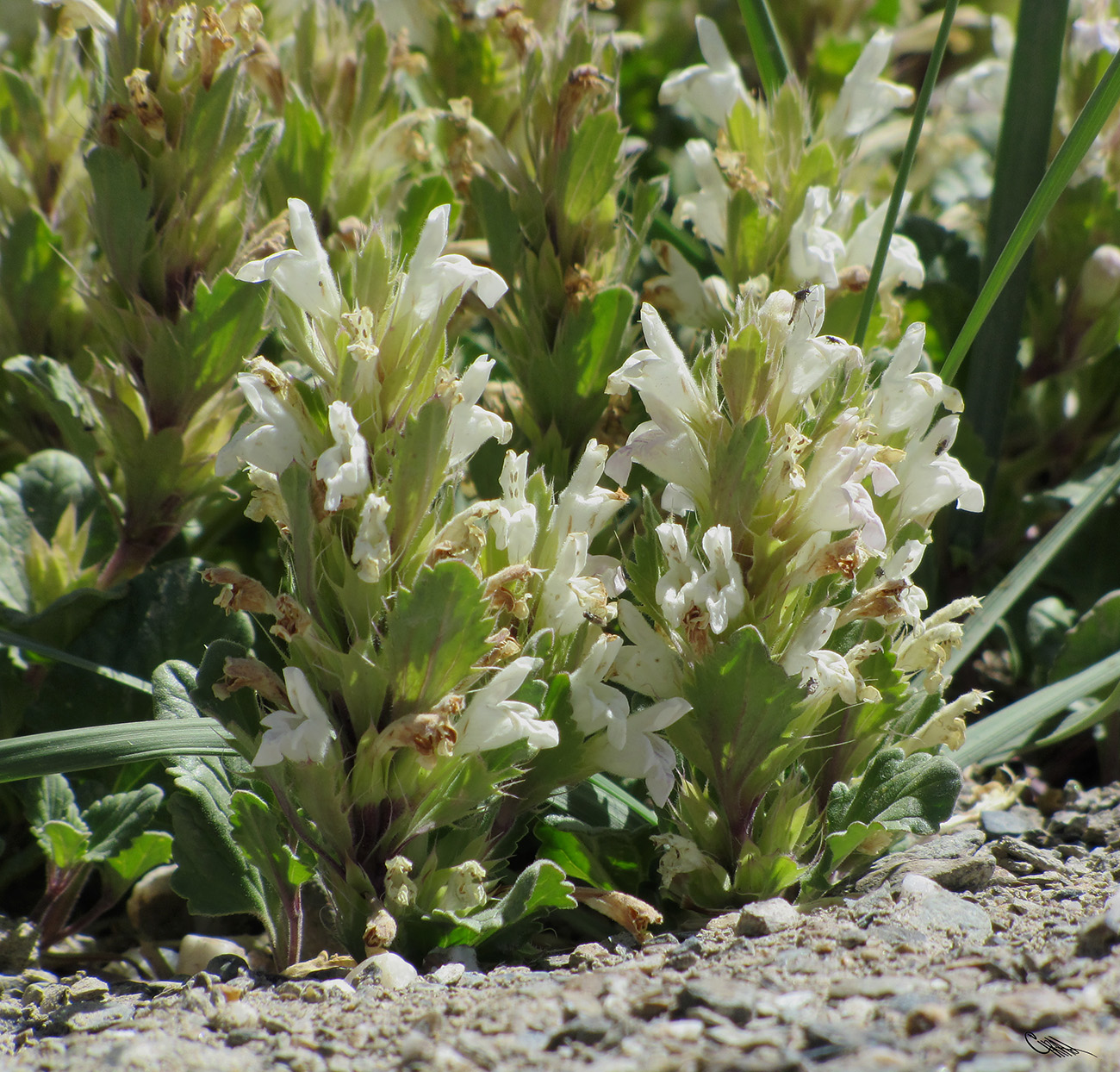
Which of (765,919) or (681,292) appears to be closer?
(765,919)

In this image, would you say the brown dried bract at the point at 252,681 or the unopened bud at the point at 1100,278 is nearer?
the brown dried bract at the point at 252,681

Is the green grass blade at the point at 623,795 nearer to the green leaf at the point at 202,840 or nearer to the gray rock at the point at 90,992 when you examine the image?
the green leaf at the point at 202,840

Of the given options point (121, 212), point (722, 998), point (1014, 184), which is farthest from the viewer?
point (1014, 184)

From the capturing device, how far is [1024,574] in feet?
5.05

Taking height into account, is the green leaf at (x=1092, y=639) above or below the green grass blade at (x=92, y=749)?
above

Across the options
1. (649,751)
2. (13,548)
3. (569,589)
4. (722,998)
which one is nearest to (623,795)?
(649,751)

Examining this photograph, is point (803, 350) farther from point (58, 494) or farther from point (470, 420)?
point (58, 494)

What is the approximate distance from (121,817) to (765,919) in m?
→ 0.76

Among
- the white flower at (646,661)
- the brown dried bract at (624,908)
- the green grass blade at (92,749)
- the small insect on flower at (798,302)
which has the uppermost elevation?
the small insect on flower at (798,302)

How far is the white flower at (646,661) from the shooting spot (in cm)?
113

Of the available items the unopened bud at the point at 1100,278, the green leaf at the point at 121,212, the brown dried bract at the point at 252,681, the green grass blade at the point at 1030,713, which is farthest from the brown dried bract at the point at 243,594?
the unopened bud at the point at 1100,278

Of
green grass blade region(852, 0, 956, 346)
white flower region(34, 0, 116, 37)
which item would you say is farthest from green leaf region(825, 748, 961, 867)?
white flower region(34, 0, 116, 37)

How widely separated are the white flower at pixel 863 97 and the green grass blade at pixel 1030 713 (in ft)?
2.74
